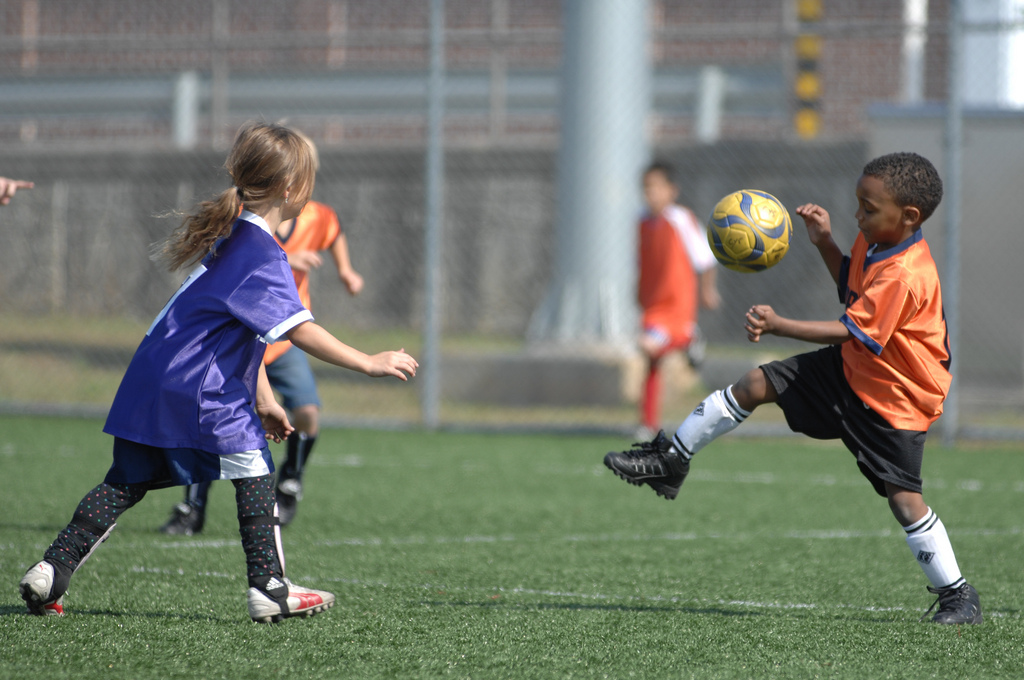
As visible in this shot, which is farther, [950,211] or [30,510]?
[950,211]

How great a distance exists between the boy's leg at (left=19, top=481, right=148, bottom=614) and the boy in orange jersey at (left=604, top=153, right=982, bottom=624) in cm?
186

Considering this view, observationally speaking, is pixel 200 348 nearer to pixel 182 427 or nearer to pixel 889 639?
pixel 182 427

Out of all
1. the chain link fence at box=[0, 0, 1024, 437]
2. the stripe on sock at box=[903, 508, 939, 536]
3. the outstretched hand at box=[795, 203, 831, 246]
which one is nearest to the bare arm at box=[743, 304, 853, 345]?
the outstretched hand at box=[795, 203, 831, 246]

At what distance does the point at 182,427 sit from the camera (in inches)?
123

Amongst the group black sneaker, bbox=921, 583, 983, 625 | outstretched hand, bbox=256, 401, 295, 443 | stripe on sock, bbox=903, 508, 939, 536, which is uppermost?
outstretched hand, bbox=256, 401, 295, 443

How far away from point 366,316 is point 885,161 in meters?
9.24

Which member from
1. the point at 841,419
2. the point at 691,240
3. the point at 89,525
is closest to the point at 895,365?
the point at 841,419

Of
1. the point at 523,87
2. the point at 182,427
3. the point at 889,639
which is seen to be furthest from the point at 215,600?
the point at 523,87

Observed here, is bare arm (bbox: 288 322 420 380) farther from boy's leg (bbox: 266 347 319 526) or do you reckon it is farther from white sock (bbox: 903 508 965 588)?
boy's leg (bbox: 266 347 319 526)

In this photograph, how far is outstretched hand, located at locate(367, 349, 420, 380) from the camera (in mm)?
2988

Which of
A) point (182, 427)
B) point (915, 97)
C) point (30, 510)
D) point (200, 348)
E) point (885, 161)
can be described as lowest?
point (30, 510)

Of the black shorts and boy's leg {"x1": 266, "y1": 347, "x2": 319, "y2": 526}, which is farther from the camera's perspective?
boy's leg {"x1": 266, "y1": 347, "x2": 319, "y2": 526}

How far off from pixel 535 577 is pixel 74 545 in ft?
5.13

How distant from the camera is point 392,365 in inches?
118
